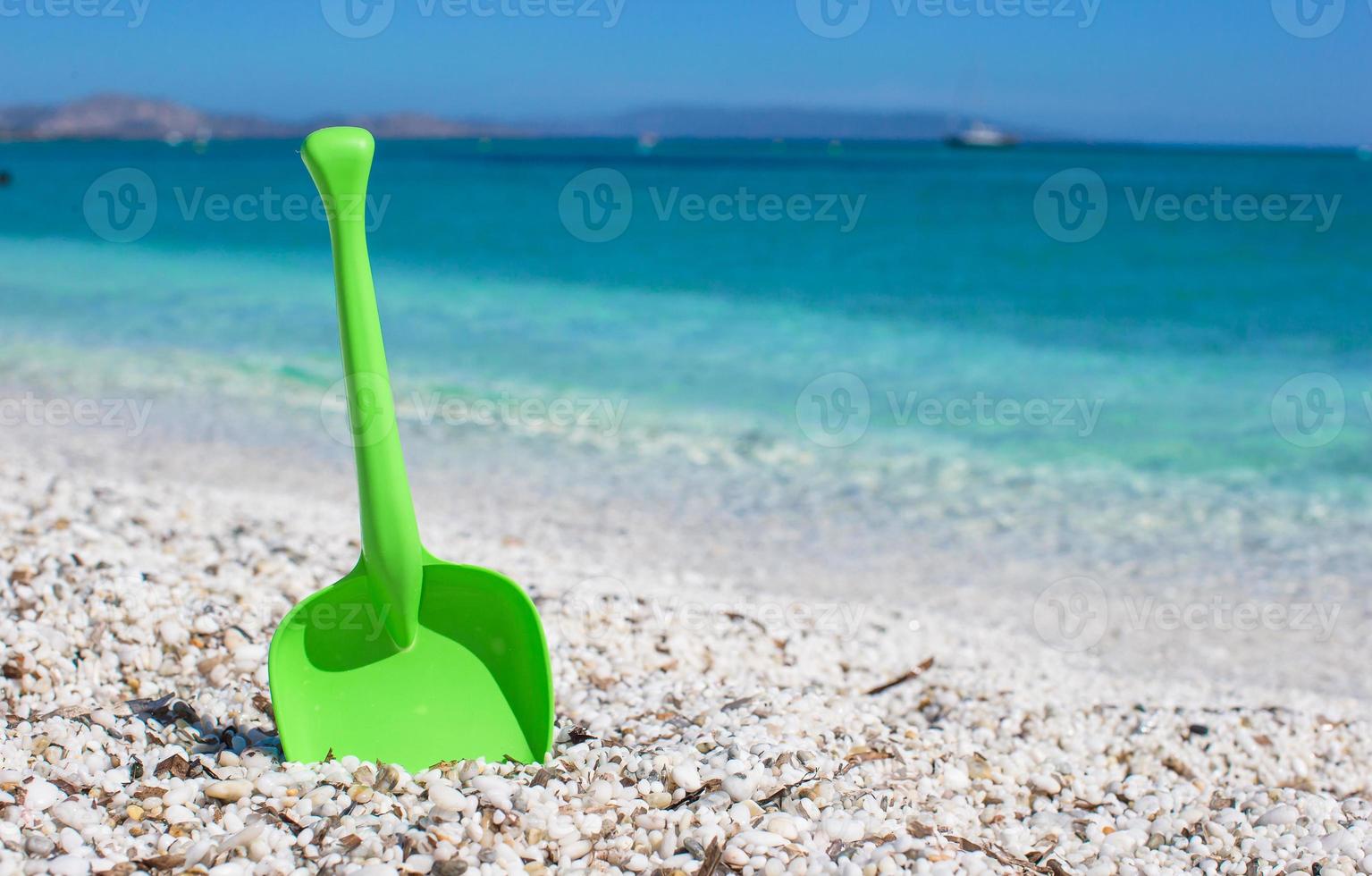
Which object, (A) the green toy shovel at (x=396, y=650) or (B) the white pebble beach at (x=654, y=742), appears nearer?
(B) the white pebble beach at (x=654, y=742)

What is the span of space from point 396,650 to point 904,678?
5.25 feet

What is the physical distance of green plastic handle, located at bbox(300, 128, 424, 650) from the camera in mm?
2051

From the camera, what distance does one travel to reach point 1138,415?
782 centimetres

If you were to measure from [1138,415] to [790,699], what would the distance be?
584 cm

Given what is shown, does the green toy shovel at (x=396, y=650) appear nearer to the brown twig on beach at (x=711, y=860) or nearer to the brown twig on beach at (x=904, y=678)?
the brown twig on beach at (x=711, y=860)

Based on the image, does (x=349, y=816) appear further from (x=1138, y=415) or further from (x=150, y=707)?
(x=1138, y=415)

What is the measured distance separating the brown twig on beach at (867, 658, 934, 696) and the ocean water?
3.03 meters

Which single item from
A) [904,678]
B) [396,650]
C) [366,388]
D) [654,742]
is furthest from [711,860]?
[904,678]

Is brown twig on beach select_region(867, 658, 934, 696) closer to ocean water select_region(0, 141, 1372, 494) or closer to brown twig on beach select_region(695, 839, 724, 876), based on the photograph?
brown twig on beach select_region(695, 839, 724, 876)

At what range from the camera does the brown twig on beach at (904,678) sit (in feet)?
10.7

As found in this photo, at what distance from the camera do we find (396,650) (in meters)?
2.37

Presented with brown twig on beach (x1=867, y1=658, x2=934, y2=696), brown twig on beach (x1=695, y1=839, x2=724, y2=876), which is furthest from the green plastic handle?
brown twig on beach (x1=867, y1=658, x2=934, y2=696)

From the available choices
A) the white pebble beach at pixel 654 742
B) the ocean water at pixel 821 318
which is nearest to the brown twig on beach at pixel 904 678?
the white pebble beach at pixel 654 742

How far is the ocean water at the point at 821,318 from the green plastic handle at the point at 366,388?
14.1 feet
